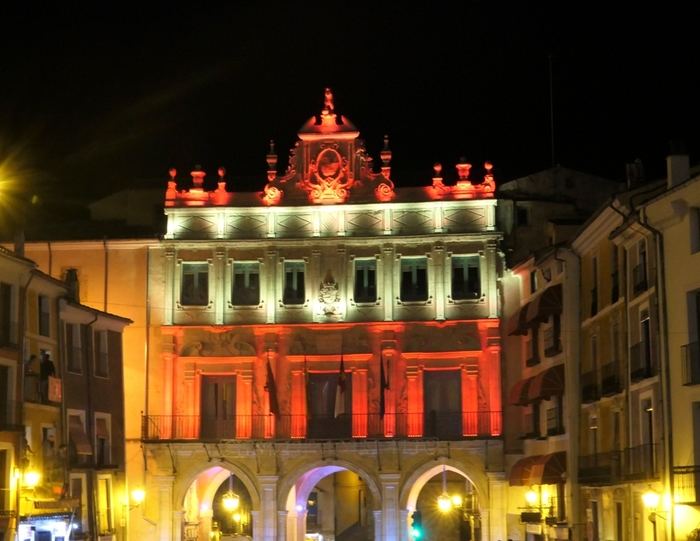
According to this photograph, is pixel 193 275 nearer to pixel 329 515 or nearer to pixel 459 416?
pixel 459 416

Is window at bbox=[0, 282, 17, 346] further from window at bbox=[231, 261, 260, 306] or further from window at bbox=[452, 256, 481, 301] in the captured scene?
window at bbox=[452, 256, 481, 301]

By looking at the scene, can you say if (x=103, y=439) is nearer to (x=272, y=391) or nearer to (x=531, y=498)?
(x=272, y=391)

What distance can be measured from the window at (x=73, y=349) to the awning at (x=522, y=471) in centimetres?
1905

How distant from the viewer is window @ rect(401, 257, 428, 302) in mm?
67875

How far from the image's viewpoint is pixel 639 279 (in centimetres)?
4641

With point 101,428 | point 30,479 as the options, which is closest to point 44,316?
point 30,479

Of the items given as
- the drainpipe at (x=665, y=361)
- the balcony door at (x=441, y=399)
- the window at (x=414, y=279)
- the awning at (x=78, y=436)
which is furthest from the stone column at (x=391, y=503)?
the drainpipe at (x=665, y=361)

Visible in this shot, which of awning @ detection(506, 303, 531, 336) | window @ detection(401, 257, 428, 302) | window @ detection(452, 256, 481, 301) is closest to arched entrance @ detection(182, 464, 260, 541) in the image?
window @ detection(401, 257, 428, 302)

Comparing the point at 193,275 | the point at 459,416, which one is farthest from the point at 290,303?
the point at 459,416

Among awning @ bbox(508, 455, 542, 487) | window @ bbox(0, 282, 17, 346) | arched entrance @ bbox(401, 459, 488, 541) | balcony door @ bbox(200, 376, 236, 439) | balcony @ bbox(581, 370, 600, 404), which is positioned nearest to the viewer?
window @ bbox(0, 282, 17, 346)

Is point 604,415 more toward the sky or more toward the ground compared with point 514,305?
more toward the ground

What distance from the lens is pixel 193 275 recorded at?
226 ft

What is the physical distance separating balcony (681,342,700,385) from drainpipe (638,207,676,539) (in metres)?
1.31

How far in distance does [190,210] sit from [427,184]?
12181 millimetres
